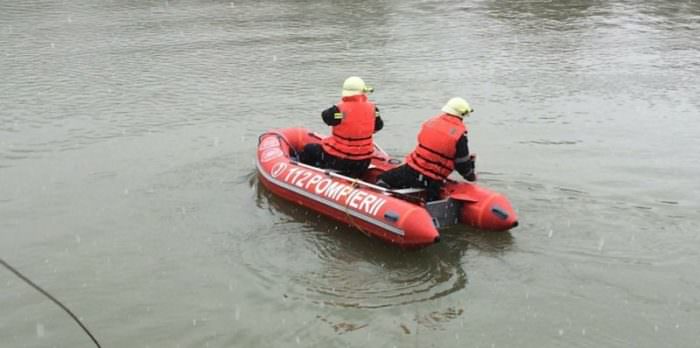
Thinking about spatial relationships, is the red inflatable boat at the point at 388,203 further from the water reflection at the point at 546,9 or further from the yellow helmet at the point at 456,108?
the water reflection at the point at 546,9

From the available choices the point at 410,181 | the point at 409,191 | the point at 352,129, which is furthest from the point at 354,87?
the point at 409,191

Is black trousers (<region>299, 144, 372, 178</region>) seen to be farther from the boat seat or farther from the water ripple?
the boat seat

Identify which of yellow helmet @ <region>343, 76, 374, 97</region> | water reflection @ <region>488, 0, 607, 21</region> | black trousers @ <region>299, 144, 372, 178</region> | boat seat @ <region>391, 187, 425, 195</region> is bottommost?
water reflection @ <region>488, 0, 607, 21</region>

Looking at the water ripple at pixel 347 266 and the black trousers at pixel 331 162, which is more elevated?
the black trousers at pixel 331 162

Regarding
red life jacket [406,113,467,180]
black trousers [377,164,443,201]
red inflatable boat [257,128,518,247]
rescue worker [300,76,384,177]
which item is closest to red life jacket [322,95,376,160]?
rescue worker [300,76,384,177]

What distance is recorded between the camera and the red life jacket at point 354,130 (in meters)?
8.16

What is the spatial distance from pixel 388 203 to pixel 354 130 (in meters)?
1.38

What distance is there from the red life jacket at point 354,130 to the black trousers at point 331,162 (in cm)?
8

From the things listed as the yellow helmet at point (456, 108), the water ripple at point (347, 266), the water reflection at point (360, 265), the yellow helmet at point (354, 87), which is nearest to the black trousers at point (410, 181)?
the water reflection at point (360, 265)

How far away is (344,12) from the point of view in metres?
26.7

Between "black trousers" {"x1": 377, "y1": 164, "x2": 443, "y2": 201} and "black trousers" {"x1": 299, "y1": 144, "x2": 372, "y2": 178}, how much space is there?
1.85 feet

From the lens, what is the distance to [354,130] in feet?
27.0

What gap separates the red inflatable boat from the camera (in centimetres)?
692

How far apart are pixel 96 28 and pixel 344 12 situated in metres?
8.96
